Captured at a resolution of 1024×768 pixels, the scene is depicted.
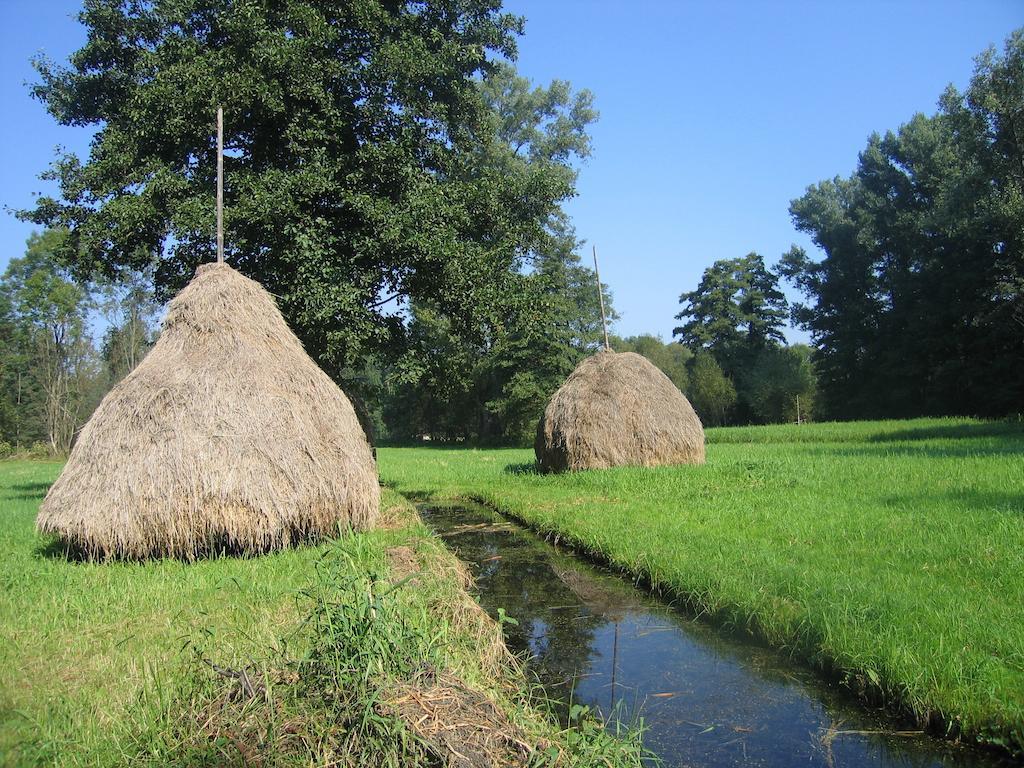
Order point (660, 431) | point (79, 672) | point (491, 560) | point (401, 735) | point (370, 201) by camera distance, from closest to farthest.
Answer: point (401, 735) < point (79, 672) < point (491, 560) < point (370, 201) < point (660, 431)

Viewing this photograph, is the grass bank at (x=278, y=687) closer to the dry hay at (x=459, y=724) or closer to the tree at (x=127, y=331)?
the dry hay at (x=459, y=724)

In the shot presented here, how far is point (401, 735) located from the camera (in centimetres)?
303

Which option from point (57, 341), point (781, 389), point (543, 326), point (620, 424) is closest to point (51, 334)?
point (57, 341)

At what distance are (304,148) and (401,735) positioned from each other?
11.3 metres

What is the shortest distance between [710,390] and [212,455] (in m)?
43.7

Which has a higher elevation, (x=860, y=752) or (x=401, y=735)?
(x=401, y=735)

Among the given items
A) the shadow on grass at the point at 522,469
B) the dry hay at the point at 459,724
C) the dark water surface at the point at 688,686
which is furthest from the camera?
the shadow on grass at the point at 522,469

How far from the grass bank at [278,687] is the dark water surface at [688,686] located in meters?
0.59

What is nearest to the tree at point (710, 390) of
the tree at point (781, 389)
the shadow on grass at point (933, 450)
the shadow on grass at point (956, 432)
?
the tree at point (781, 389)

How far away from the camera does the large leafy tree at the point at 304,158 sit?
11.7 m

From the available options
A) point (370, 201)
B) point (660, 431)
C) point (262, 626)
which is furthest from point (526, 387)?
point (262, 626)

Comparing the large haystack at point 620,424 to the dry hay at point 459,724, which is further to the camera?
the large haystack at point 620,424

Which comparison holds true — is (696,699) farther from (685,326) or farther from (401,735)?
(685,326)

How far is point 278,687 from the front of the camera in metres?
3.53
